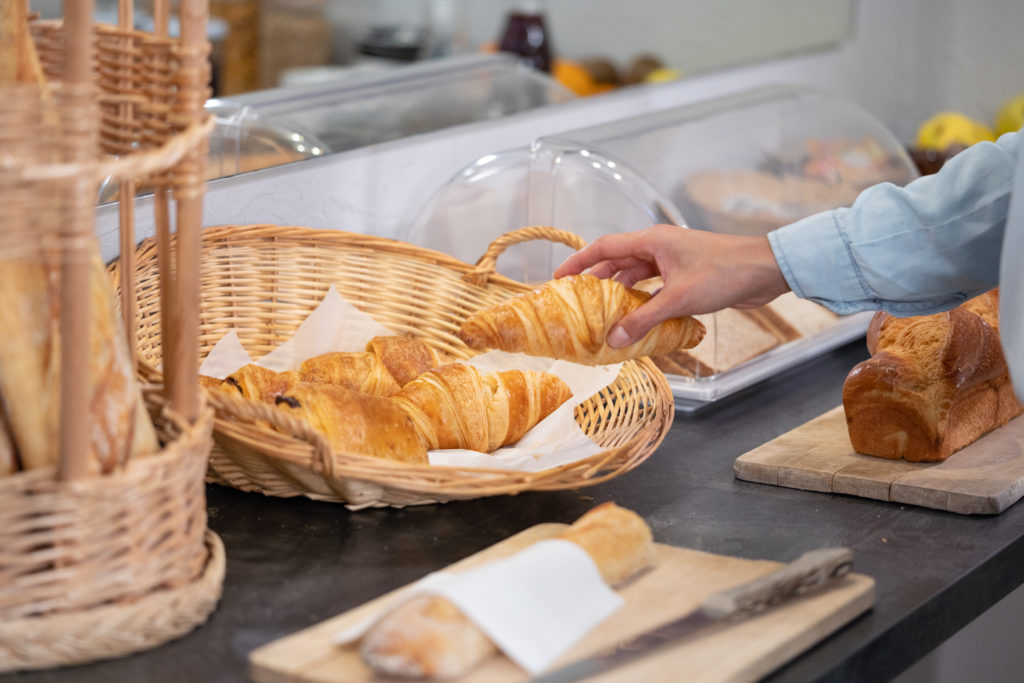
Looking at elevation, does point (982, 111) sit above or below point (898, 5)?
below

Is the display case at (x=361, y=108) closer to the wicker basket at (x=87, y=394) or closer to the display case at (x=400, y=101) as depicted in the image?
the display case at (x=400, y=101)

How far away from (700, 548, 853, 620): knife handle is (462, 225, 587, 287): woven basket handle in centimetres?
52

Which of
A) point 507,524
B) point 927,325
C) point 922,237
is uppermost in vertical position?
point 922,237

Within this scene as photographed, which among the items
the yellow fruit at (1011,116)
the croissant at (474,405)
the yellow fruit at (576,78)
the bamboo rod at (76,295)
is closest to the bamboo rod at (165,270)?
the bamboo rod at (76,295)

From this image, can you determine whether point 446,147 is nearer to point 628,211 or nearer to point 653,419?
point 628,211

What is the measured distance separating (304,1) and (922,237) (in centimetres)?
224

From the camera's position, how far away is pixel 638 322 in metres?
1.03

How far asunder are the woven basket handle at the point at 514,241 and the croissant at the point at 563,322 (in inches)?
9.7

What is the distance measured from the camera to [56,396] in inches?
29.7

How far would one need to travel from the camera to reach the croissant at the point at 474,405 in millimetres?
1123

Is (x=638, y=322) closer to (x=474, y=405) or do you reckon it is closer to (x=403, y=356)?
(x=474, y=405)

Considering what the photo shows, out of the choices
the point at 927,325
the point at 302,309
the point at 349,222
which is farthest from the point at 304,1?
the point at 927,325

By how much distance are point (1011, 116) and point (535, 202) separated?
1.69 metres

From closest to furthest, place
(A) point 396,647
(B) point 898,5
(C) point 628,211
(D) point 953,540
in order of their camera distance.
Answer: (A) point 396,647, (D) point 953,540, (C) point 628,211, (B) point 898,5
